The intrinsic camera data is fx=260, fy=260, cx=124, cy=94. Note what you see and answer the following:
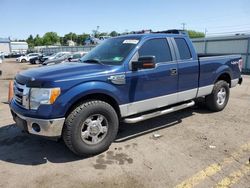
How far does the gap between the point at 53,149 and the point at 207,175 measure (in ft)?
8.45

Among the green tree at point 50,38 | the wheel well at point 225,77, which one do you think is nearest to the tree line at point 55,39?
the green tree at point 50,38

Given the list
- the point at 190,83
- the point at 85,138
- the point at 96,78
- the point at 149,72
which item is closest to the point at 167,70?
the point at 149,72

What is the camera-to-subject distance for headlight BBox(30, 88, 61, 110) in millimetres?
3707

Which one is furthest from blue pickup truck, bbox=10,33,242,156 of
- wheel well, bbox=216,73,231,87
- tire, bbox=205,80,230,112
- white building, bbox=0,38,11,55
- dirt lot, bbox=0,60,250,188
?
white building, bbox=0,38,11,55

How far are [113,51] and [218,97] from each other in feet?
10.5

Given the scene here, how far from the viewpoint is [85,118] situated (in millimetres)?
4027

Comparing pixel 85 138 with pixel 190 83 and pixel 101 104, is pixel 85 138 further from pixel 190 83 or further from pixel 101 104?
pixel 190 83

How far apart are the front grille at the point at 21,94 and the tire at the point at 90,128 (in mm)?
692

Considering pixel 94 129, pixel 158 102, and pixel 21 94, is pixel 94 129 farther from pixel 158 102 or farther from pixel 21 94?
pixel 158 102

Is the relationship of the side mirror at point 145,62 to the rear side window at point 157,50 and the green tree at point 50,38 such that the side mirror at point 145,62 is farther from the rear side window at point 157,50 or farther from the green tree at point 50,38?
the green tree at point 50,38

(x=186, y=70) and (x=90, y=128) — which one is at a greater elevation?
(x=186, y=70)

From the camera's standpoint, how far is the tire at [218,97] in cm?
640

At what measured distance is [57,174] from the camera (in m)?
3.69

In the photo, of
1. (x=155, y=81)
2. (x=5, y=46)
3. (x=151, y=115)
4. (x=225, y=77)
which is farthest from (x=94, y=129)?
(x=5, y=46)
